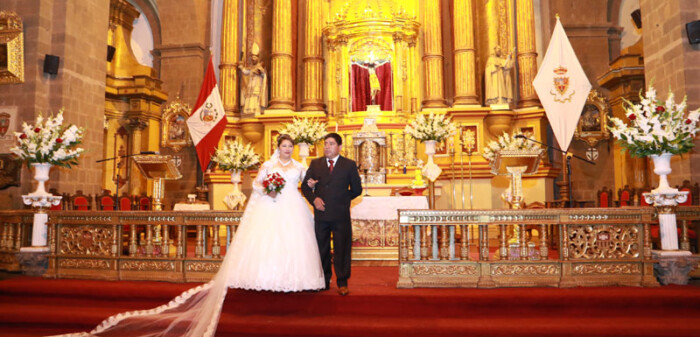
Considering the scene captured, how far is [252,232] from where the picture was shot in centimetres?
512

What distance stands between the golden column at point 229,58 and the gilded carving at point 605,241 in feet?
34.8

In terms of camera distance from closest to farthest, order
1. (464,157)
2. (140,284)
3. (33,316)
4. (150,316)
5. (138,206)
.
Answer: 1. (150,316)
2. (33,316)
3. (140,284)
4. (138,206)
5. (464,157)

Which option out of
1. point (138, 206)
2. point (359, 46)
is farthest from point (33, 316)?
point (359, 46)

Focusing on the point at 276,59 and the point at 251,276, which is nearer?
the point at 251,276

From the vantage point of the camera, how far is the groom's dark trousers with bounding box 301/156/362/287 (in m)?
5.20

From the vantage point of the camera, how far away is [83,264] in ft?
21.0

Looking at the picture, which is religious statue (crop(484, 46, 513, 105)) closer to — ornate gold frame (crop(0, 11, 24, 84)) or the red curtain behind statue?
the red curtain behind statue

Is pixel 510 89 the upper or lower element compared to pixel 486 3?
lower

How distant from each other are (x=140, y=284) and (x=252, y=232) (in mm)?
1771

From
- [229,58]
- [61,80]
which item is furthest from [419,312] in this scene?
[229,58]

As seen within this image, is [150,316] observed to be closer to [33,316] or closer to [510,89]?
[33,316]

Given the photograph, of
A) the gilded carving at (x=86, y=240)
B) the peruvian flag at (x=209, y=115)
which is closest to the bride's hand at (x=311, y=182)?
the gilded carving at (x=86, y=240)

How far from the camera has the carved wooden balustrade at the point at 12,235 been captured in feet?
23.0

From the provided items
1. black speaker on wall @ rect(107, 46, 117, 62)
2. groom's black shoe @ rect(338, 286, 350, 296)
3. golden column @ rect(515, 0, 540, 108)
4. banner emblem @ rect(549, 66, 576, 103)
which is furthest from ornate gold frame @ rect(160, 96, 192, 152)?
groom's black shoe @ rect(338, 286, 350, 296)
